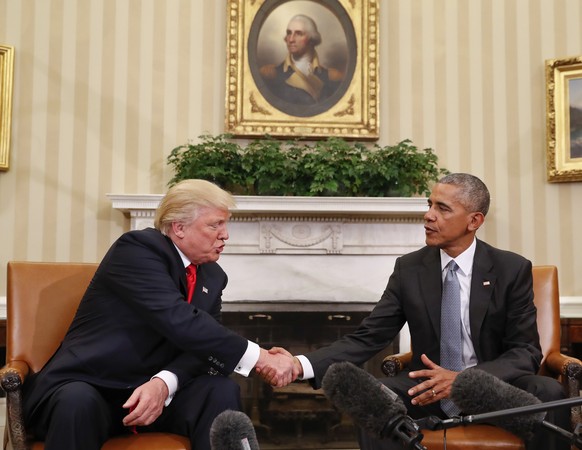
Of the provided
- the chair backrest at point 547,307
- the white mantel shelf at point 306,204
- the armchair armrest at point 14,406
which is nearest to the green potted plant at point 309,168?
the white mantel shelf at point 306,204

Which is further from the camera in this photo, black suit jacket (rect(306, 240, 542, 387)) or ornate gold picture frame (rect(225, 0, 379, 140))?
ornate gold picture frame (rect(225, 0, 379, 140))

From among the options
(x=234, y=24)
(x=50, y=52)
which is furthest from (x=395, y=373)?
(x=50, y=52)

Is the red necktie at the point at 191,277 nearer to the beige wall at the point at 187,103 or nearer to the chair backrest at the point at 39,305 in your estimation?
the chair backrest at the point at 39,305

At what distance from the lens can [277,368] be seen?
2.76m

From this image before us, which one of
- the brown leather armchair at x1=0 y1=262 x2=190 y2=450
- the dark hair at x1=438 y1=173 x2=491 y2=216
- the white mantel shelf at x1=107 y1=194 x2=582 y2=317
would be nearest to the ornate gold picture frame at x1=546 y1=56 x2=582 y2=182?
the white mantel shelf at x1=107 y1=194 x2=582 y2=317

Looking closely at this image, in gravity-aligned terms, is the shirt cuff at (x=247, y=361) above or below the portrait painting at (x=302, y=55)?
below

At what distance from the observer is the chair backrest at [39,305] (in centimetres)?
291

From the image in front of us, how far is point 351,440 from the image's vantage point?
15.0 feet

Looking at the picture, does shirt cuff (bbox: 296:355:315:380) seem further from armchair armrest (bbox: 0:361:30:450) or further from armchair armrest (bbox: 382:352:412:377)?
armchair armrest (bbox: 0:361:30:450)

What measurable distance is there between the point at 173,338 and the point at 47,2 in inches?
132

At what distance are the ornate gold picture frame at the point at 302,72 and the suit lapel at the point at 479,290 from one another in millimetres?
2089

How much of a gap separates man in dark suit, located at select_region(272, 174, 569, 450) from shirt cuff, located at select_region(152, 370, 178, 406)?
1.74 feet

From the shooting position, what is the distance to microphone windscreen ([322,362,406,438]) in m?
1.35

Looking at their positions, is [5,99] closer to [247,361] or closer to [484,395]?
[247,361]
